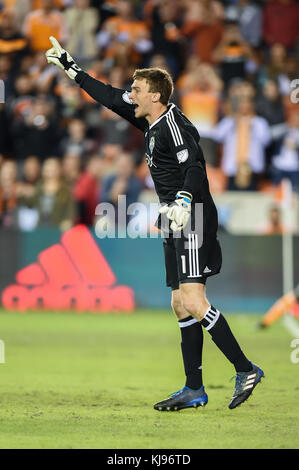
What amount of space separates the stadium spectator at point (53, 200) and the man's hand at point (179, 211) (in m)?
8.69

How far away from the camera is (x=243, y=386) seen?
6918 mm

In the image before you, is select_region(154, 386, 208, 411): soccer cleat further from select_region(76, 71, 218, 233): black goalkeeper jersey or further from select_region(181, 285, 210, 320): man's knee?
select_region(76, 71, 218, 233): black goalkeeper jersey

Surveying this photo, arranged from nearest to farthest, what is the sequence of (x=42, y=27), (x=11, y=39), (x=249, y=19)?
(x=11, y=39)
(x=42, y=27)
(x=249, y=19)

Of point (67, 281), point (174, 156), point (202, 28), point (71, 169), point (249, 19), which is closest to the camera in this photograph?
point (174, 156)

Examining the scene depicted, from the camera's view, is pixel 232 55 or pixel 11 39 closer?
pixel 11 39

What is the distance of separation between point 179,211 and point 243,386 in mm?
1346

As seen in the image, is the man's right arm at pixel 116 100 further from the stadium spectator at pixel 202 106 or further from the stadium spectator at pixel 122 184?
the stadium spectator at pixel 202 106

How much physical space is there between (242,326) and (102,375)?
4.79 metres

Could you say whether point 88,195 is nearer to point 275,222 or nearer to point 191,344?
point 275,222

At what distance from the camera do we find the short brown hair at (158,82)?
23.3ft

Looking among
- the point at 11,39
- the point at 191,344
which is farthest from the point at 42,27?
the point at 191,344

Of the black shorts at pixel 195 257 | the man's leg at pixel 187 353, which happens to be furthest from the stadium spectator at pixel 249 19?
the black shorts at pixel 195 257

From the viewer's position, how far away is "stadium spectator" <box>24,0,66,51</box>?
16.9m
